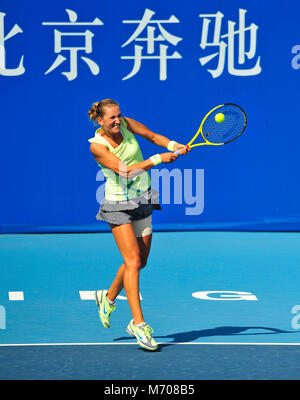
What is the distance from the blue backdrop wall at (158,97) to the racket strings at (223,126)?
4.22 metres

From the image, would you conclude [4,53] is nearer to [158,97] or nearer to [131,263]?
[158,97]

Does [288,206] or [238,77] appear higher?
[238,77]

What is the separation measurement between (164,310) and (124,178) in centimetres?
144

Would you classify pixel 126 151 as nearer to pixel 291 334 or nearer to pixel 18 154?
pixel 291 334

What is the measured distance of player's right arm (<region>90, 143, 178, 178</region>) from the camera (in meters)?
5.00

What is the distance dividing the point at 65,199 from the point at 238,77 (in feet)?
8.42

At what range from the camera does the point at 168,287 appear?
7.16 meters

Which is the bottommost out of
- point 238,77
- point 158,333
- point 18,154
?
point 158,333

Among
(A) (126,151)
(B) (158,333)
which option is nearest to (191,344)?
(B) (158,333)

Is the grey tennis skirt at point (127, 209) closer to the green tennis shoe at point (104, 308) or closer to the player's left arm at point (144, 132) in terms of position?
the player's left arm at point (144, 132)

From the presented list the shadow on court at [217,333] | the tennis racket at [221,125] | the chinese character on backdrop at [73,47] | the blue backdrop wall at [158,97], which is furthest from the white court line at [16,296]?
the chinese character on backdrop at [73,47]

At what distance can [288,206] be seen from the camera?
10.7 m

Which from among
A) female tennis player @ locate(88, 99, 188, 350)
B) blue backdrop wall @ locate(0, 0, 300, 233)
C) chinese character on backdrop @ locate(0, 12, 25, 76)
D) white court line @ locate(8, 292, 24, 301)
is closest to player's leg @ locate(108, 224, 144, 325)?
female tennis player @ locate(88, 99, 188, 350)

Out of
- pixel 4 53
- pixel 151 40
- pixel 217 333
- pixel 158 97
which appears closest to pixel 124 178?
pixel 217 333
